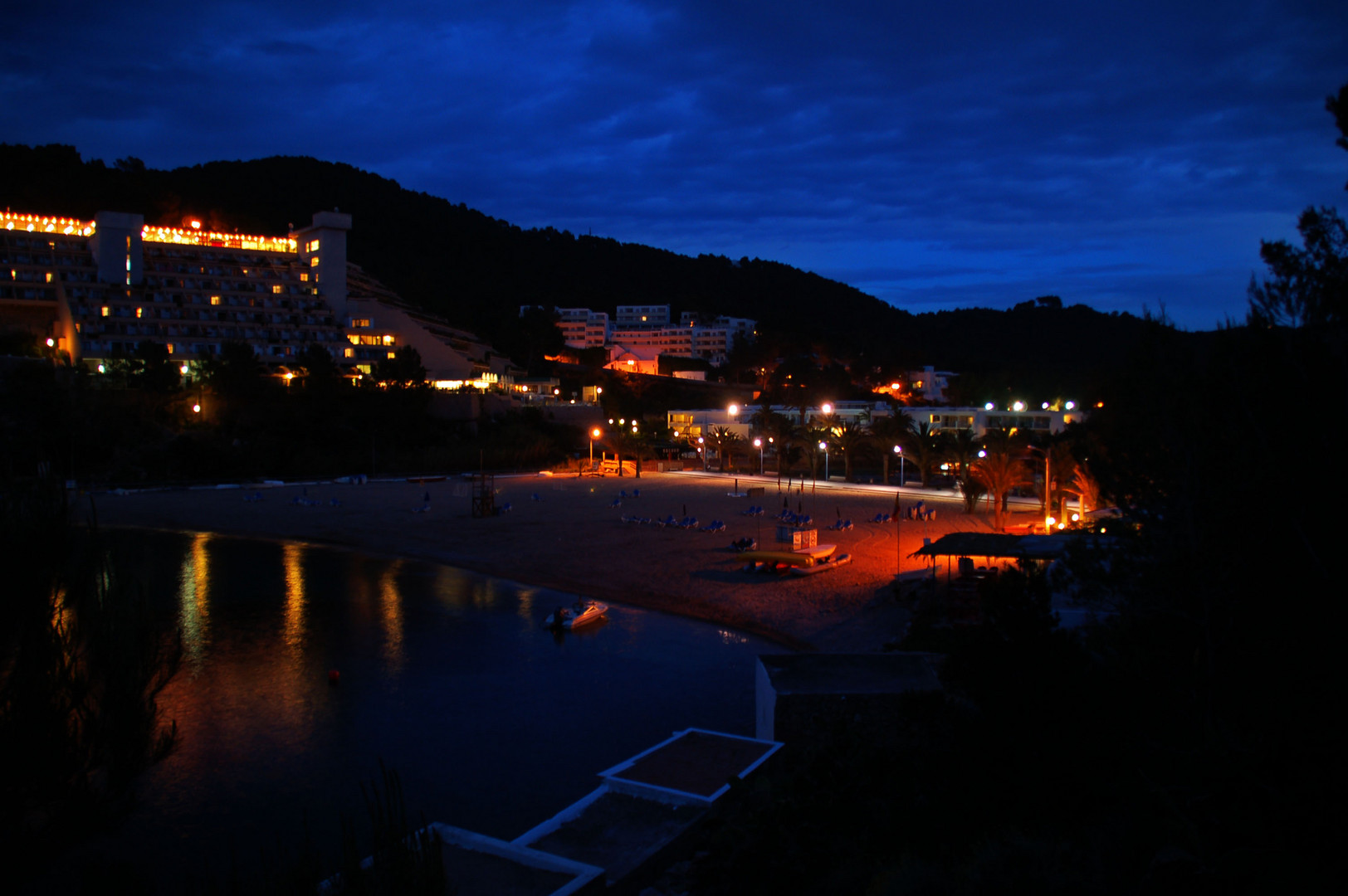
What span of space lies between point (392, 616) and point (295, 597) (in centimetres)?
354

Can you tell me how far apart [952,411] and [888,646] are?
1473 inches

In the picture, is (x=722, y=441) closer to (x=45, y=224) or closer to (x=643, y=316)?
(x=45, y=224)

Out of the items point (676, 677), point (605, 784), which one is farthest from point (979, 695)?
point (676, 677)

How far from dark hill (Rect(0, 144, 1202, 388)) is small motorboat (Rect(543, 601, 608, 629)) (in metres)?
58.3

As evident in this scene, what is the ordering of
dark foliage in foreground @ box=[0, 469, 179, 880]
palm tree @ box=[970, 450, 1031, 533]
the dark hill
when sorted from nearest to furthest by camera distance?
dark foliage in foreground @ box=[0, 469, 179, 880]
palm tree @ box=[970, 450, 1031, 533]
the dark hill

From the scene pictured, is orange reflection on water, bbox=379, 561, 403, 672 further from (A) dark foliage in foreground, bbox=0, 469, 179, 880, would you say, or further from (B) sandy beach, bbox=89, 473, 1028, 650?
(A) dark foliage in foreground, bbox=0, 469, 179, 880

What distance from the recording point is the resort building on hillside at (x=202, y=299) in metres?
55.2

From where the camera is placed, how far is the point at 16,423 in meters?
39.8

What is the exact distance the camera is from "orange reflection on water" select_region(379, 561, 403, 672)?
14969mm

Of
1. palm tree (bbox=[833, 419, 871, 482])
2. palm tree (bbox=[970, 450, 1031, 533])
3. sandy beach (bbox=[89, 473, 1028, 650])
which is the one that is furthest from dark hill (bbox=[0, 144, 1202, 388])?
palm tree (bbox=[970, 450, 1031, 533])

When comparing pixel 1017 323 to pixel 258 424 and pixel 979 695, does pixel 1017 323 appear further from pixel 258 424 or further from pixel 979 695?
pixel 979 695

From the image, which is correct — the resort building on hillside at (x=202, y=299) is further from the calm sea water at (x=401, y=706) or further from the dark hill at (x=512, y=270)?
the calm sea water at (x=401, y=706)

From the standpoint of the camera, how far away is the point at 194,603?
18.8 metres

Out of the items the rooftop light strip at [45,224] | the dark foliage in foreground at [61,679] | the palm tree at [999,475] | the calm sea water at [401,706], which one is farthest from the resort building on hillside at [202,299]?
the dark foliage in foreground at [61,679]
